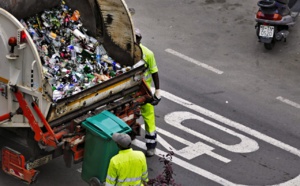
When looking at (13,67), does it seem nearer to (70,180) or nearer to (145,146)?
(70,180)

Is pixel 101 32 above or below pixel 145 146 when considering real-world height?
above

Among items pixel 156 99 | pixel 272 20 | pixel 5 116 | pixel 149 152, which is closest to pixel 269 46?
pixel 272 20

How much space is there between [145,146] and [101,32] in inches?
67.3

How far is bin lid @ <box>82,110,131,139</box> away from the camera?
384 inches

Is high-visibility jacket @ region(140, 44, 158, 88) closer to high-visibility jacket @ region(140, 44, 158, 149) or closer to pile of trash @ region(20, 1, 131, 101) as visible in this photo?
high-visibility jacket @ region(140, 44, 158, 149)

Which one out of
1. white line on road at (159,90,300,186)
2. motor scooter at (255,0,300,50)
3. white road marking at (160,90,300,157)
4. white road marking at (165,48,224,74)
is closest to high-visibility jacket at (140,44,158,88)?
white line on road at (159,90,300,186)

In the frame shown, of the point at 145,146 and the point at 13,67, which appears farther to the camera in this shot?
the point at 145,146

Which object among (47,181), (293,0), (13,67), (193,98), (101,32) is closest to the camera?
(13,67)

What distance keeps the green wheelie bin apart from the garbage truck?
148 millimetres

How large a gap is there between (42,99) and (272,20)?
5.99 m

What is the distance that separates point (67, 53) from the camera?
11070mm

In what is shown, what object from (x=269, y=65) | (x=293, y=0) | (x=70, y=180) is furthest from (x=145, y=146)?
(x=293, y=0)

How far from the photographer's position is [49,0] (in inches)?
436

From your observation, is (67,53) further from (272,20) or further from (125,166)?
(272,20)
